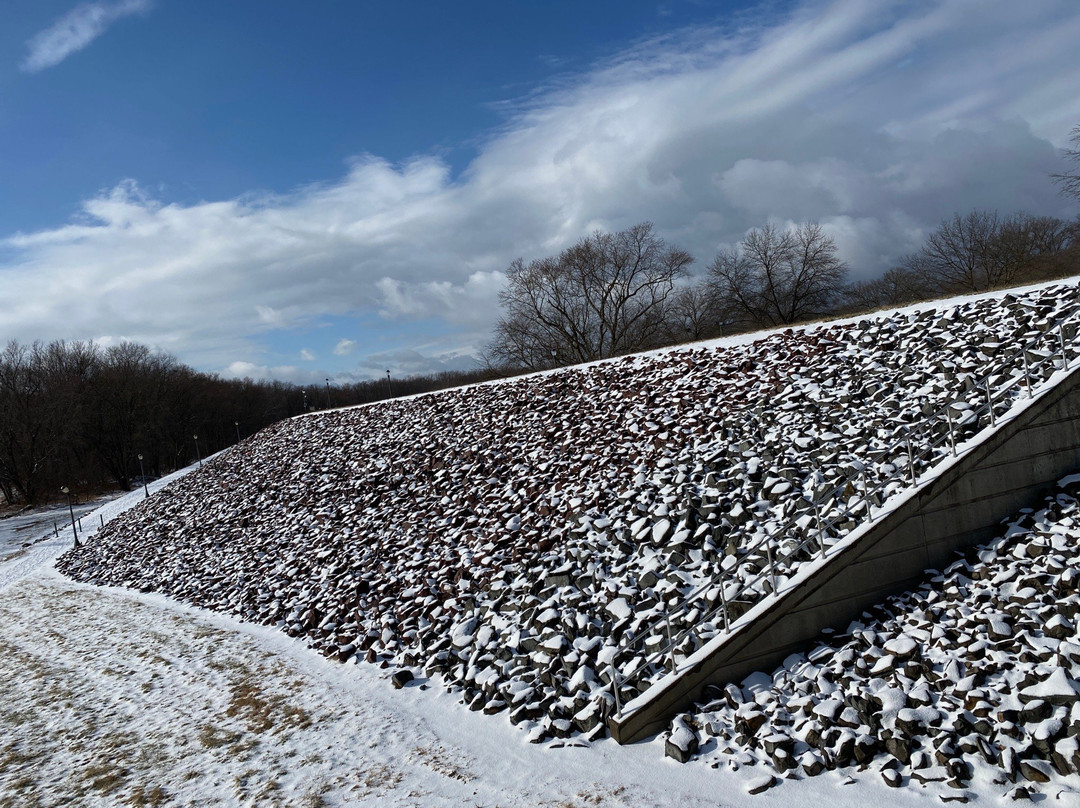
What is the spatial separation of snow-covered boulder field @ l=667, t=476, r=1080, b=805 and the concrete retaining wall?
0.20 m

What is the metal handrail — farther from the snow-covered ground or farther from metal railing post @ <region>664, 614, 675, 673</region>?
the snow-covered ground

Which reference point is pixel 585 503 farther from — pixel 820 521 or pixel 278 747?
pixel 278 747

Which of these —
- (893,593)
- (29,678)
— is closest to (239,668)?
(29,678)

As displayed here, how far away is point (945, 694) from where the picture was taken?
5.53m

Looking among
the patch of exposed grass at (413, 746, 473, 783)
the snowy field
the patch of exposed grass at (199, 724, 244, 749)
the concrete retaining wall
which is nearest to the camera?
the snowy field

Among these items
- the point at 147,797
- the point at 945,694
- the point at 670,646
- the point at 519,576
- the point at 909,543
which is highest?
the point at 909,543

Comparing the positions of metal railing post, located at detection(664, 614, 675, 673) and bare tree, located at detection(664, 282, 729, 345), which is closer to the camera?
metal railing post, located at detection(664, 614, 675, 673)

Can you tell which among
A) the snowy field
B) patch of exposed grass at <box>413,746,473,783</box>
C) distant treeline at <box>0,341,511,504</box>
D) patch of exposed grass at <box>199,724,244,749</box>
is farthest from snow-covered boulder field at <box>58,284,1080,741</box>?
distant treeline at <box>0,341,511,504</box>

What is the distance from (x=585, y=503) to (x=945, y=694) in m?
6.10

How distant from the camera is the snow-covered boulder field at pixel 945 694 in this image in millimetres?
4977

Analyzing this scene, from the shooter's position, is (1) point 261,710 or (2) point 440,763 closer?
(2) point 440,763

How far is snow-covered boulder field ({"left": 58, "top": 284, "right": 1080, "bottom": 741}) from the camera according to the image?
318 inches

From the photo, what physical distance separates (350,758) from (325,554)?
753 cm

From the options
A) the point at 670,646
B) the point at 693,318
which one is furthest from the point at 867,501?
the point at 693,318
